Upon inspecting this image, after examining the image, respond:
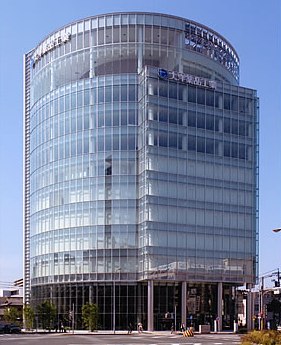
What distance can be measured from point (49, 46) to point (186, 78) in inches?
954

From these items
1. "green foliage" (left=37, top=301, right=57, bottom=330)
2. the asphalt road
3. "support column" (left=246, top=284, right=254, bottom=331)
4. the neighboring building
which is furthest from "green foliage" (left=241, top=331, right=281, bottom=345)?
the neighboring building

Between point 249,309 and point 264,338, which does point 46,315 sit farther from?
point 264,338

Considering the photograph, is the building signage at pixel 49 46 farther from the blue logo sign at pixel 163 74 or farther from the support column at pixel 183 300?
the support column at pixel 183 300

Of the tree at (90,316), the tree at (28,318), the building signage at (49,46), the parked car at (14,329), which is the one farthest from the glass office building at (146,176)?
the parked car at (14,329)

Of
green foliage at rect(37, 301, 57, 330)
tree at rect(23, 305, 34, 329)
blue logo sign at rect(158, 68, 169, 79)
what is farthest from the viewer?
blue logo sign at rect(158, 68, 169, 79)

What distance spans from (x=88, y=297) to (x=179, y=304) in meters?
12.9

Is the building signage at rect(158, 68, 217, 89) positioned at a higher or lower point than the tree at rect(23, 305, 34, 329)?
higher

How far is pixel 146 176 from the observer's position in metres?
85.8

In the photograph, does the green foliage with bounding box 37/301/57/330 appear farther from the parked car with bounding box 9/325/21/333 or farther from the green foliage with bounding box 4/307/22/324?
the parked car with bounding box 9/325/21/333

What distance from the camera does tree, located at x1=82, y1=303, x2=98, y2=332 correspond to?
79.9 meters

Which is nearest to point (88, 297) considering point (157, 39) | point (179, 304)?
point (179, 304)

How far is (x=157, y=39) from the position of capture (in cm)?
9331

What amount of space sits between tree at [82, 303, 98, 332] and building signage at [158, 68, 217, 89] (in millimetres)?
32463

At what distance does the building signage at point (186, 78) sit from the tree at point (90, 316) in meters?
32.5
